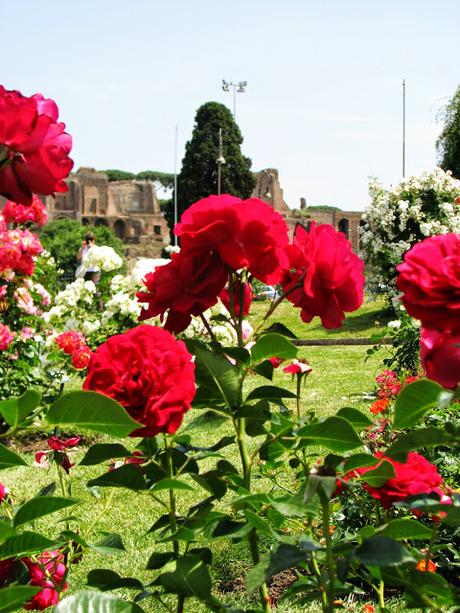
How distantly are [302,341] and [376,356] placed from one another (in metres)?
2.42

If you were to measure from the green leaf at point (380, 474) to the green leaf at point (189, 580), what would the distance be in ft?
0.63

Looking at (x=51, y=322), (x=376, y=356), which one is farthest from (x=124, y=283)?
(x=376, y=356)

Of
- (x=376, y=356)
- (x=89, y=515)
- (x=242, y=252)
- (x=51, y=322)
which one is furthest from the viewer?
(x=376, y=356)

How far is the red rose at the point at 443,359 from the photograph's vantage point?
28.4 inches

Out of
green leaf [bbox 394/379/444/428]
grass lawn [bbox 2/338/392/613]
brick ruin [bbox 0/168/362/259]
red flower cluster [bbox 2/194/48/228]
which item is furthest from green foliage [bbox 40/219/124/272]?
green leaf [bbox 394/379/444/428]

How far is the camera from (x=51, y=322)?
4492 millimetres

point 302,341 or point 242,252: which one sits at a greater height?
point 242,252

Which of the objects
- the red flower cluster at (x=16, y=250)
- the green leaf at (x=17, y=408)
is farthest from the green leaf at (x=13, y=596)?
the red flower cluster at (x=16, y=250)

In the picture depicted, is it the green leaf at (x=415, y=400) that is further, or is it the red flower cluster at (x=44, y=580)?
the red flower cluster at (x=44, y=580)

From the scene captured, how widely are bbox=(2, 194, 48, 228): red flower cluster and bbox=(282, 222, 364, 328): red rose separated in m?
2.28

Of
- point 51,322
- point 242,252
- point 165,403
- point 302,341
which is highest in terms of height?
point 242,252

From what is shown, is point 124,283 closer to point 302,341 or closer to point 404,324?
point 404,324

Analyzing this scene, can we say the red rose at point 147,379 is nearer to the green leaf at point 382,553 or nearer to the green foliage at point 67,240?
the green leaf at point 382,553

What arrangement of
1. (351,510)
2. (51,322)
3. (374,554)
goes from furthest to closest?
(51,322)
(351,510)
(374,554)
